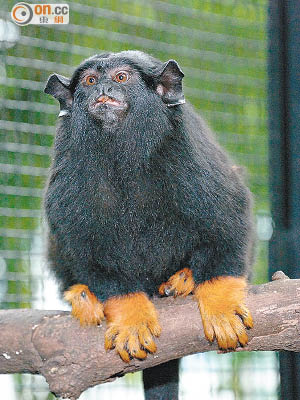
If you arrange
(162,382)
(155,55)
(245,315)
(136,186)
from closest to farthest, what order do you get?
(245,315), (136,186), (162,382), (155,55)

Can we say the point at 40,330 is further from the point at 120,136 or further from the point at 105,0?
the point at 105,0

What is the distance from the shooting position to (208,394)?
400 centimetres

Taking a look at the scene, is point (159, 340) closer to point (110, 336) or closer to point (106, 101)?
point (110, 336)

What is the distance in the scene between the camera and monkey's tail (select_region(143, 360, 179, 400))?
2.74m

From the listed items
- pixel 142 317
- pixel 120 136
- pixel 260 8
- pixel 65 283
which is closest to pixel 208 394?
pixel 65 283

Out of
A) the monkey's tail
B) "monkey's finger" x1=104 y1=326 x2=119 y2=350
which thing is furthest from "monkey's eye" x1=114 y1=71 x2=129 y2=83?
the monkey's tail

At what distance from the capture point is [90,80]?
246 cm

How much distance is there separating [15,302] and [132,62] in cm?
200

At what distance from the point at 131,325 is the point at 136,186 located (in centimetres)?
48

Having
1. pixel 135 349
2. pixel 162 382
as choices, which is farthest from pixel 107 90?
pixel 162 382

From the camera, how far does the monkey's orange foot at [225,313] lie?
2.36m

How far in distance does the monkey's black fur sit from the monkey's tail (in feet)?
1.24

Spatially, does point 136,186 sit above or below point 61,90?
below

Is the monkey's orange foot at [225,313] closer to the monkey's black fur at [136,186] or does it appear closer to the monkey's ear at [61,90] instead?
the monkey's black fur at [136,186]
